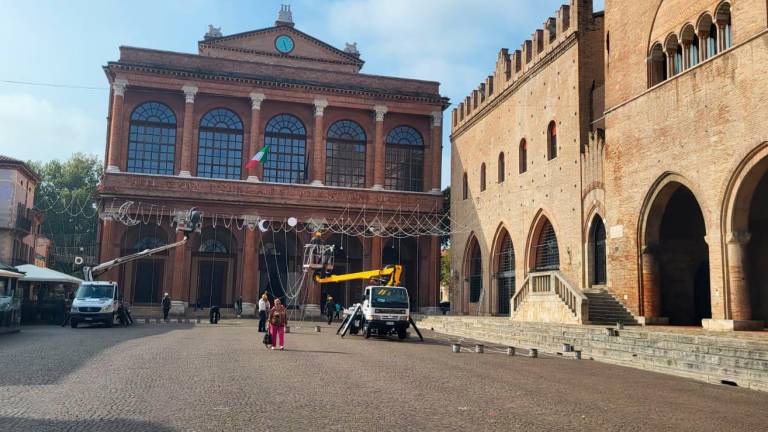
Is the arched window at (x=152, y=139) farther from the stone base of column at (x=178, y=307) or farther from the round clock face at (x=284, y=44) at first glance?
the round clock face at (x=284, y=44)

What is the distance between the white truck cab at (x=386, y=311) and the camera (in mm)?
22750

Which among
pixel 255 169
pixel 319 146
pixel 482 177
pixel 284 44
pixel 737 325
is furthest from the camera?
pixel 284 44

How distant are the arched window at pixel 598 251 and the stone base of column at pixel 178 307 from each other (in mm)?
23078

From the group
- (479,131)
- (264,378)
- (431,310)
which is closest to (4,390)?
(264,378)

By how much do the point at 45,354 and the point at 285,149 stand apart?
27738 mm

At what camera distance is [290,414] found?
27.6 ft

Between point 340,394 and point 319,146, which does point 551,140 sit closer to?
point 319,146

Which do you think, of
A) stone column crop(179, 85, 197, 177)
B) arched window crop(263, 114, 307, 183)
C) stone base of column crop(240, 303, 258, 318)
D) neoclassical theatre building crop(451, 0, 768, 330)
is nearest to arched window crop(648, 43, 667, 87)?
neoclassical theatre building crop(451, 0, 768, 330)

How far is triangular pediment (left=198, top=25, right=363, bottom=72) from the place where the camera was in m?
45.0

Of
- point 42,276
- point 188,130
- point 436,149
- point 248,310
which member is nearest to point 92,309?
point 42,276

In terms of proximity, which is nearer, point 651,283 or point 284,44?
point 651,283

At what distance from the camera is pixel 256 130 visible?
4097 cm

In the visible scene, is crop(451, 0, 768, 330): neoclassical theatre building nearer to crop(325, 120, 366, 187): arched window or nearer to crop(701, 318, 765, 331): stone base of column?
crop(701, 318, 765, 331): stone base of column

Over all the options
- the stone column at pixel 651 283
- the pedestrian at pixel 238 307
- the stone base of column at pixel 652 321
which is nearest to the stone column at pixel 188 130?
the pedestrian at pixel 238 307
